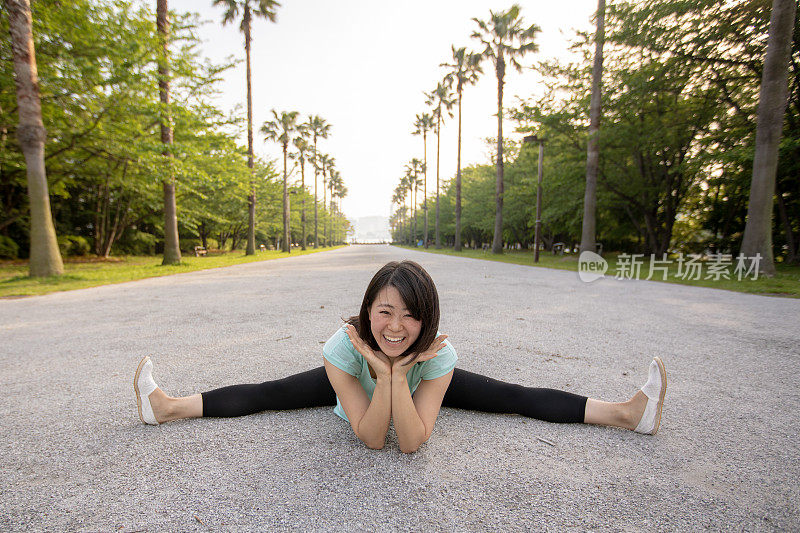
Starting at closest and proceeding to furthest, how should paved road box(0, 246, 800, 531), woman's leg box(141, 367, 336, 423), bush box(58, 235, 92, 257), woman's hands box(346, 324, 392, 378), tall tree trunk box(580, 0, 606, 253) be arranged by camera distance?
paved road box(0, 246, 800, 531)
woman's hands box(346, 324, 392, 378)
woman's leg box(141, 367, 336, 423)
tall tree trunk box(580, 0, 606, 253)
bush box(58, 235, 92, 257)

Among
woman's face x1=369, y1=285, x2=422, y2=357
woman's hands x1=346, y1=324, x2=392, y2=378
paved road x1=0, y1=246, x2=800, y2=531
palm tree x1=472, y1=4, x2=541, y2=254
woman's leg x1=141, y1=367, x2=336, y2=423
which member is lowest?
paved road x1=0, y1=246, x2=800, y2=531

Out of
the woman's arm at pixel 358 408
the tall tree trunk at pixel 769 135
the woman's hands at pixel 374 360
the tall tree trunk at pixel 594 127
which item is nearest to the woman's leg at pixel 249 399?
the woman's arm at pixel 358 408

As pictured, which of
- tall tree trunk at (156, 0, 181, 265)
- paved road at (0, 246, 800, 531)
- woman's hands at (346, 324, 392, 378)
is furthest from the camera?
tall tree trunk at (156, 0, 181, 265)

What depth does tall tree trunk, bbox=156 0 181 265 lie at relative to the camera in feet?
35.5

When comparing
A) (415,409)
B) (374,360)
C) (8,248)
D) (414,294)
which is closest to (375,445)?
(415,409)

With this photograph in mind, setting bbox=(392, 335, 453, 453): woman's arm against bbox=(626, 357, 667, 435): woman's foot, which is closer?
bbox=(392, 335, 453, 453): woman's arm

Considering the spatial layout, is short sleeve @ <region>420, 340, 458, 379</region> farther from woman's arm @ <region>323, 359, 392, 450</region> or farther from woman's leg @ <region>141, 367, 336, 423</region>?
woman's leg @ <region>141, 367, 336, 423</region>

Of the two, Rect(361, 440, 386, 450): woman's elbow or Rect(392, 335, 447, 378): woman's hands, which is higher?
Rect(392, 335, 447, 378): woman's hands

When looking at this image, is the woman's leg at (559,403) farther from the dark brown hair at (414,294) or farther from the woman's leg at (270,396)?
the woman's leg at (270,396)

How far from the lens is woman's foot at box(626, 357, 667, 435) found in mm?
1903

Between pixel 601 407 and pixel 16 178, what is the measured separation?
18.9 meters

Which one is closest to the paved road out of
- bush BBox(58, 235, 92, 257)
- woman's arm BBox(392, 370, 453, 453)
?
woman's arm BBox(392, 370, 453, 453)

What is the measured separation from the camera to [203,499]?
146 centimetres

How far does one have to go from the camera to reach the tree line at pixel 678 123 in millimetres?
9836
